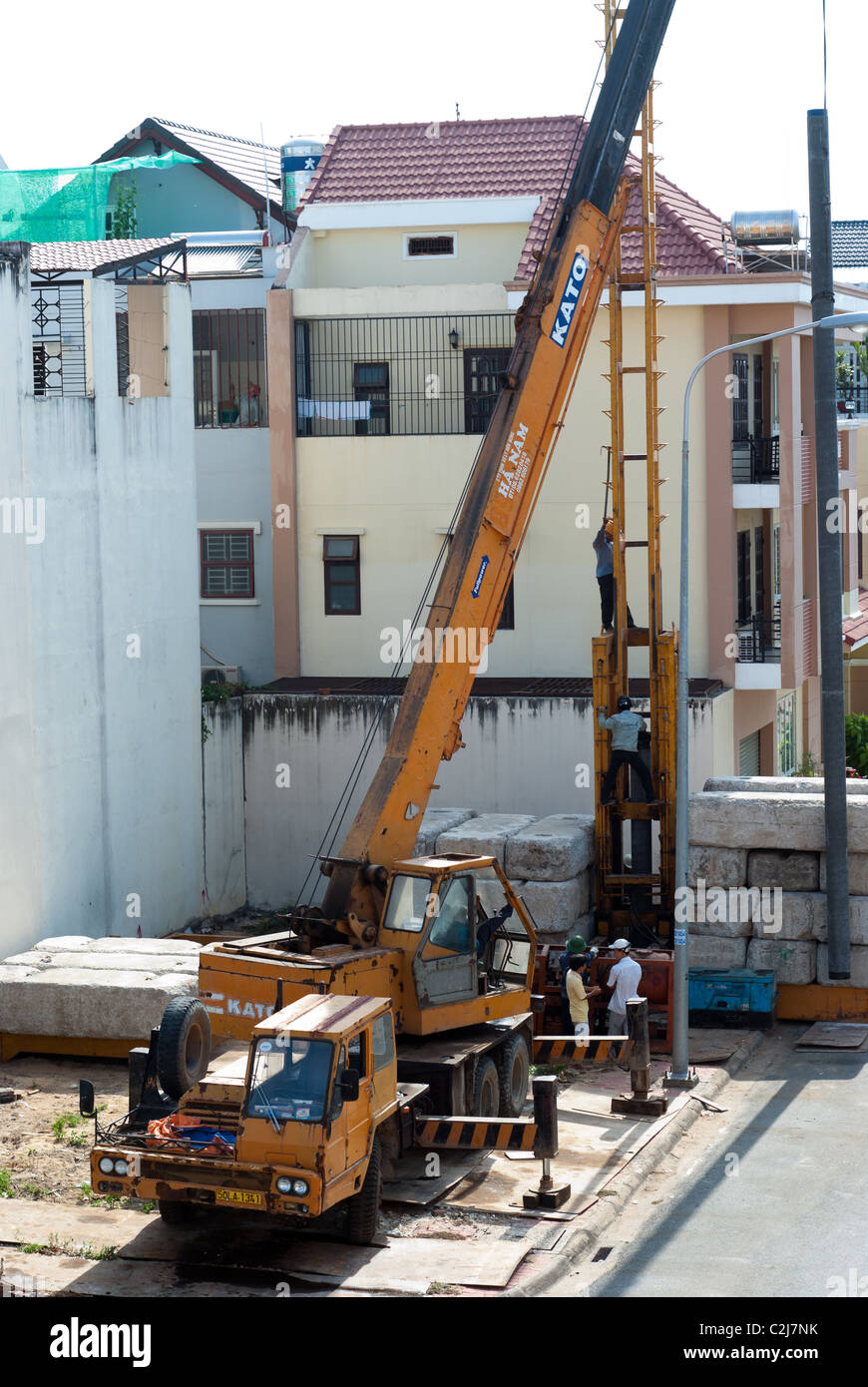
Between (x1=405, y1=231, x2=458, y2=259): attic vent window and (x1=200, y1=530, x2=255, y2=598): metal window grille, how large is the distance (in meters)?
5.70

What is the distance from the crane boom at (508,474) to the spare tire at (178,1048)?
229 centimetres

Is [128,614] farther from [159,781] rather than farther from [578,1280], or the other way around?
[578,1280]

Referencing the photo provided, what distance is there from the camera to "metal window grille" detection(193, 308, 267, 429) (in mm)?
30281

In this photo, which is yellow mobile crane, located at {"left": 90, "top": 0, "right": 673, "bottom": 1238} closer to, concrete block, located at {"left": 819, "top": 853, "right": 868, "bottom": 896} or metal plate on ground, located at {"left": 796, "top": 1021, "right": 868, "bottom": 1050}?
metal plate on ground, located at {"left": 796, "top": 1021, "right": 868, "bottom": 1050}

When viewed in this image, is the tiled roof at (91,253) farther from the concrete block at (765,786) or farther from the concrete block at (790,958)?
the concrete block at (790,958)

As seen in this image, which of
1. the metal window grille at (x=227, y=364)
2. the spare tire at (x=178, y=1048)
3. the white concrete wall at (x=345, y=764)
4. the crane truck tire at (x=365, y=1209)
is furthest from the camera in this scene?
the metal window grille at (x=227, y=364)

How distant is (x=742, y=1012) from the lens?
20281mm

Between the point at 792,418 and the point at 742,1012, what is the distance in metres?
10.4

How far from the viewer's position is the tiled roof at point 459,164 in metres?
29.2

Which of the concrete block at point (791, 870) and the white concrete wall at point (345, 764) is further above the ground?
the white concrete wall at point (345, 764)

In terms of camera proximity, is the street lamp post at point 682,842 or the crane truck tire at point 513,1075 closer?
the crane truck tire at point 513,1075

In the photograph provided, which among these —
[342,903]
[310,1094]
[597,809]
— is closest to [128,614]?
[597,809]

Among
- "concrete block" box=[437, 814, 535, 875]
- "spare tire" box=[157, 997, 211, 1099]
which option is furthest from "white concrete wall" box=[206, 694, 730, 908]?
"spare tire" box=[157, 997, 211, 1099]

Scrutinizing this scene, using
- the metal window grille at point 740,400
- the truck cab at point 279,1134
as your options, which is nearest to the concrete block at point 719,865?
the truck cab at point 279,1134
